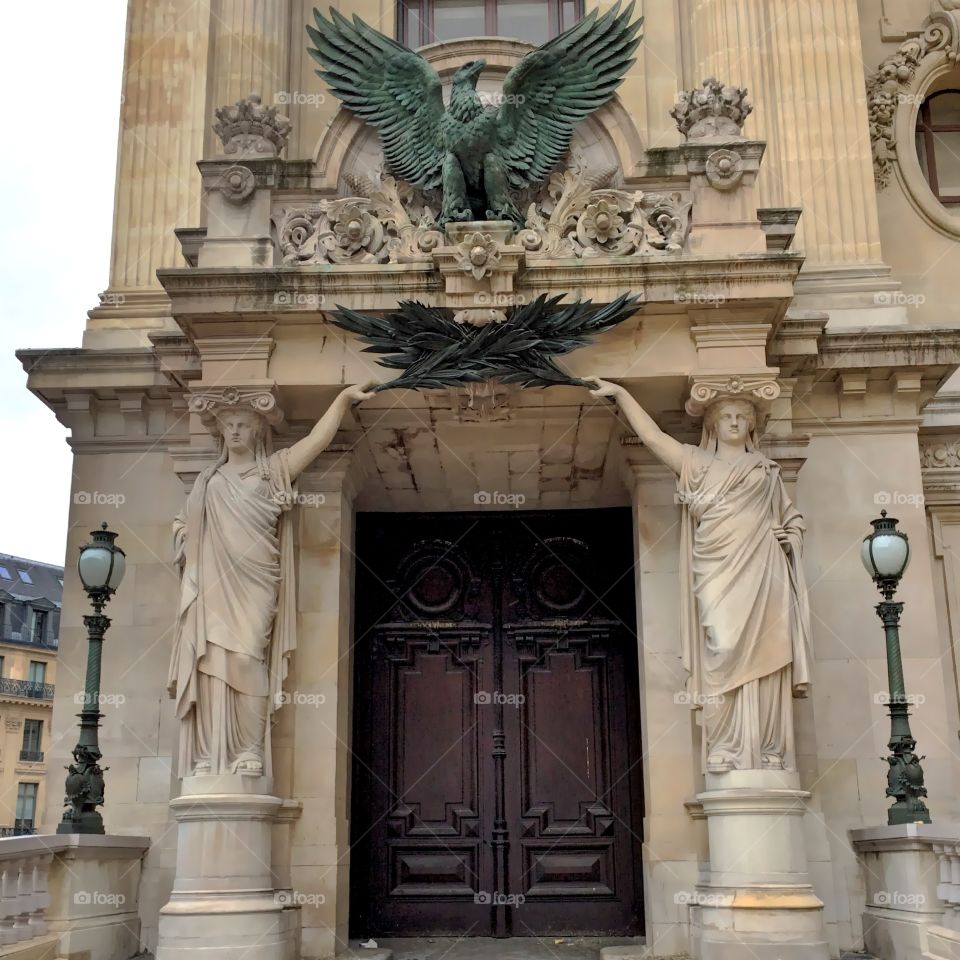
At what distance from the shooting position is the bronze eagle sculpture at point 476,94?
1259cm

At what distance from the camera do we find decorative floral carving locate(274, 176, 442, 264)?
38.4 ft

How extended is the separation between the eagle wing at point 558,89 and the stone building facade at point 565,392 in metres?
0.43

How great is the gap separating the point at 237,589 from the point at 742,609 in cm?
438

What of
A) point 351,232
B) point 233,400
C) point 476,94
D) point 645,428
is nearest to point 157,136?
point 351,232

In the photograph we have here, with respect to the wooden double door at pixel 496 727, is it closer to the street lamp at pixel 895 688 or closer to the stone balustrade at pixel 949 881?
the street lamp at pixel 895 688

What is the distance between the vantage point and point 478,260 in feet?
36.6

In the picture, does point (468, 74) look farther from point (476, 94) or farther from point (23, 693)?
point (23, 693)

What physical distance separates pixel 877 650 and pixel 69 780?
25.2 feet

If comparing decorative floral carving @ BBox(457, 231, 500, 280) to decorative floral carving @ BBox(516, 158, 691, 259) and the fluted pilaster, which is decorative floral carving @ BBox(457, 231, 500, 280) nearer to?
decorative floral carving @ BBox(516, 158, 691, 259)

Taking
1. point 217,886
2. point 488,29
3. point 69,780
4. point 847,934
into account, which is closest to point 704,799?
point 847,934

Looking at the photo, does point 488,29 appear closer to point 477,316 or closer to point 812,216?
point 812,216

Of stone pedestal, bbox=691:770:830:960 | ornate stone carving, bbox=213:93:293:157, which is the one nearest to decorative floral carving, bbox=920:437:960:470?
stone pedestal, bbox=691:770:830:960

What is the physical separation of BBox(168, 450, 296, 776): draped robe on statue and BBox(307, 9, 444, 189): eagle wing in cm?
382

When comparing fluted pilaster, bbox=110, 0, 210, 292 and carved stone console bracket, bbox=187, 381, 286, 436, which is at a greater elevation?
fluted pilaster, bbox=110, 0, 210, 292
